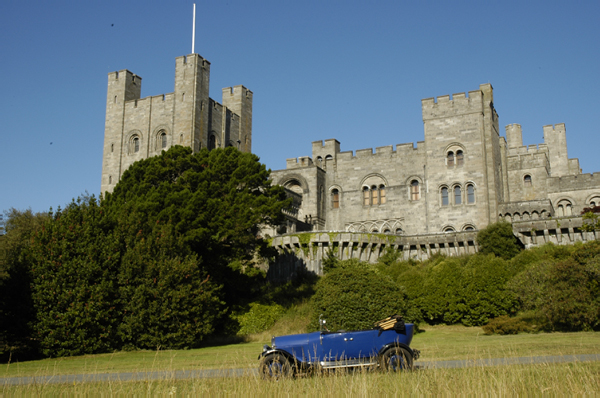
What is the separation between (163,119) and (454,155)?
76.5 ft

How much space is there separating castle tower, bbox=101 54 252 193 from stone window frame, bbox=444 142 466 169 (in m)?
18.5

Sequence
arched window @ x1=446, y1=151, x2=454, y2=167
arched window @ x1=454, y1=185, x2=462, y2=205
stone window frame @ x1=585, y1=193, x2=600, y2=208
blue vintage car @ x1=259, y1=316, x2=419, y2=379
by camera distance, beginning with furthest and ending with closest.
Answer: arched window @ x1=446, y1=151, x2=454, y2=167, stone window frame @ x1=585, y1=193, x2=600, y2=208, arched window @ x1=454, y1=185, x2=462, y2=205, blue vintage car @ x1=259, y1=316, x2=419, y2=379

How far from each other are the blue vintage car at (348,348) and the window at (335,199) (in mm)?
37666

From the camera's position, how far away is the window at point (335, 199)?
49.3 meters

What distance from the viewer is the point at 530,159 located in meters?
49.2

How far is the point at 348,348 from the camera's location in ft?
37.7

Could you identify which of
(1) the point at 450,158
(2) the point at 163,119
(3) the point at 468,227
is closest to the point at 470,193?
(3) the point at 468,227

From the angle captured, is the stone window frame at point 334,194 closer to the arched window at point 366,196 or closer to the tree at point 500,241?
the arched window at point 366,196

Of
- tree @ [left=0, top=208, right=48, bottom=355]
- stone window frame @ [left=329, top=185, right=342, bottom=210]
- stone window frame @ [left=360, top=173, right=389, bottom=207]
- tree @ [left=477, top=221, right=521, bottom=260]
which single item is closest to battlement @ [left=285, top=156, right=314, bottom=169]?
stone window frame @ [left=329, top=185, right=342, bottom=210]

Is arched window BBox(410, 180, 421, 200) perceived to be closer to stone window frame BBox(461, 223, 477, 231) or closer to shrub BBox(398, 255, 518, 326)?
stone window frame BBox(461, 223, 477, 231)

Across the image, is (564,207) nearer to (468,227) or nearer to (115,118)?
(468,227)

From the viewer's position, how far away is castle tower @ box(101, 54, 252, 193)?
156 feet

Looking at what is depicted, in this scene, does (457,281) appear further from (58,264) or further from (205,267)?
(58,264)

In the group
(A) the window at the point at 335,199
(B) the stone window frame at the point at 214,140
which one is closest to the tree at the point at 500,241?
(A) the window at the point at 335,199
